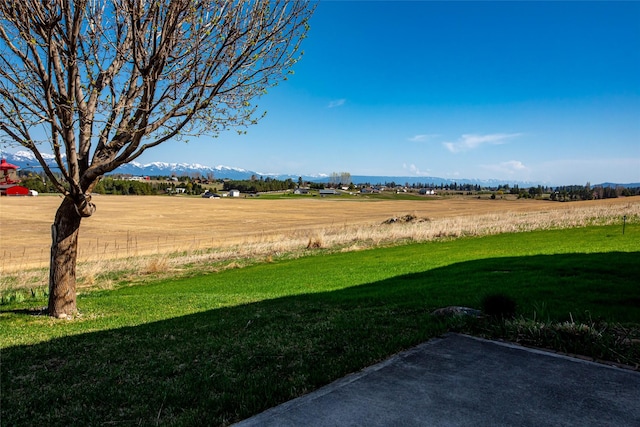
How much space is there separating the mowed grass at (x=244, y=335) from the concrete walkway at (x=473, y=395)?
384 mm

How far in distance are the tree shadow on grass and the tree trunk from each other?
2235mm

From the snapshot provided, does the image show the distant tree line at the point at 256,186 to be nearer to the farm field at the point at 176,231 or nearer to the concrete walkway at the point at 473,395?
the farm field at the point at 176,231

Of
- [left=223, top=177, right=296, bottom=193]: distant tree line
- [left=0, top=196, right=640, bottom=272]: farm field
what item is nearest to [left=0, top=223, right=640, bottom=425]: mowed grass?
[left=0, top=196, right=640, bottom=272]: farm field

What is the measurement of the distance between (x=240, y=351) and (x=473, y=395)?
3144 millimetres

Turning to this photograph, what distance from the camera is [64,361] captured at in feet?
19.6

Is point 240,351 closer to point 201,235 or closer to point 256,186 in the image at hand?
point 201,235

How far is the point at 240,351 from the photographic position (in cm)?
585

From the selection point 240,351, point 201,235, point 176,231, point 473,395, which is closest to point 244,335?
point 240,351

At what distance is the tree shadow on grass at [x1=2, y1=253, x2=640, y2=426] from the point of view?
4168 mm

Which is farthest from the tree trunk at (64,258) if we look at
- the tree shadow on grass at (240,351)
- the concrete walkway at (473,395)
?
the concrete walkway at (473,395)

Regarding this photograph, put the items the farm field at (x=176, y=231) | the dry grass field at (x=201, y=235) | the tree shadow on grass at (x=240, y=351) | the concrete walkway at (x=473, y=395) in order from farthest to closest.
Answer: the farm field at (x=176, y=231) → the dry grass field at (x=201, y=235) → the tree shadow on grass at (x=240, y=351) → the concrete walkway at (x=473, y=395)

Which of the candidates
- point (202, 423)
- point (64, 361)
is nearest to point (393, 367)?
point (202, 423)

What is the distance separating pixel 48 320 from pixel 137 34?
6002mm

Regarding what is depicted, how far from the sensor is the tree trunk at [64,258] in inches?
349
